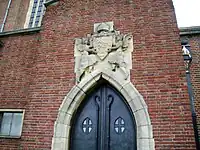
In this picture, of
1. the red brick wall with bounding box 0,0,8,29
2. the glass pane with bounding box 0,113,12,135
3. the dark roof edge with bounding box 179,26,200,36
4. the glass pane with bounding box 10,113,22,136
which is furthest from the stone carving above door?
the red brick wall with bounding box 0,0,8,29

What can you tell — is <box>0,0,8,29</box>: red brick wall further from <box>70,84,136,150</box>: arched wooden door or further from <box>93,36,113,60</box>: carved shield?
<box>70,84,136,150</box>: arched wooden door

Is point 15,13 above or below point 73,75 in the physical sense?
above

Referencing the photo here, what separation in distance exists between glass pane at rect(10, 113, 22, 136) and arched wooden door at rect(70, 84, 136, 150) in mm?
1972

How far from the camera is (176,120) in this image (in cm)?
412

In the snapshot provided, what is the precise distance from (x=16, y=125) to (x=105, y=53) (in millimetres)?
3439

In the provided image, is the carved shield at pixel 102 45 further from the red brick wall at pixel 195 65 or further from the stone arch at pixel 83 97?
the red brick wall at pixel 195 65

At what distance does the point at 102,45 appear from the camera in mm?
5145

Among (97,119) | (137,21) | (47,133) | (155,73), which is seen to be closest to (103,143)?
(97,119)

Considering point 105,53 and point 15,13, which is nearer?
point 105,53

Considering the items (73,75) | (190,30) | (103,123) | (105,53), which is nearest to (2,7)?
(73,75)

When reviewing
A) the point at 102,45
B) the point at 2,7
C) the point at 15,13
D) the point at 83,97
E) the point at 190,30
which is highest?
the point at 2,7

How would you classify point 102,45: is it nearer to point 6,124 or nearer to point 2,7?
point 6,124

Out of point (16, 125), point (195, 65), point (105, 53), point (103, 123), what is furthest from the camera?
point (195, 65)

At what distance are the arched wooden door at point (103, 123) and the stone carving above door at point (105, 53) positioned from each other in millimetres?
526
